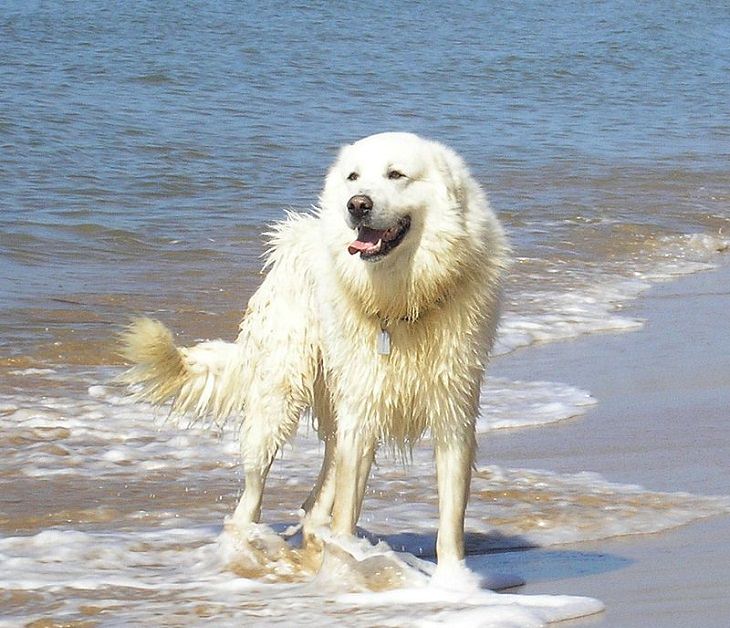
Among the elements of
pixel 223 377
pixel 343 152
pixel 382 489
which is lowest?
pixel 382 489

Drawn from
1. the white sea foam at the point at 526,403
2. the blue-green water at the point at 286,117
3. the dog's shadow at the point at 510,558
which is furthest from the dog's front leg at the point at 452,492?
the blue-green water at the point at 286,117

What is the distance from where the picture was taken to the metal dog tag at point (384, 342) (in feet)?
15.0

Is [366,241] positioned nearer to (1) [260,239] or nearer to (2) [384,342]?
(2) [384,342]

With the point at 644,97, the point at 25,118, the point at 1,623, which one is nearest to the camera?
the point at 1,623

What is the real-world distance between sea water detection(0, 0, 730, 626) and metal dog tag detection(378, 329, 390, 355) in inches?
25.3

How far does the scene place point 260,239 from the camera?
37.3ft

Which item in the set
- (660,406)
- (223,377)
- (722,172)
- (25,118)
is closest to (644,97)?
(722,172)

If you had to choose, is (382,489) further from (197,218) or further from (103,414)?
(197,218)

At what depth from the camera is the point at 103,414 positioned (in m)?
6.90

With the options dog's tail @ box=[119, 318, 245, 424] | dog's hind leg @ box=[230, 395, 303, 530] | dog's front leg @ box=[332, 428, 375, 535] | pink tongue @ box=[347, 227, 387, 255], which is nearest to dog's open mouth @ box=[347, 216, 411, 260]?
pink tongue @ box=[347, 227, 387, 255]

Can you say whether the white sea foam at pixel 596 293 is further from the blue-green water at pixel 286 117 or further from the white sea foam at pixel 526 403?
the blue-green water at pixel 286 117

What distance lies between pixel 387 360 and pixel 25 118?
12263 millimetres

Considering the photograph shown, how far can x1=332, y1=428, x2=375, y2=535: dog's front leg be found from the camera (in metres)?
4.64

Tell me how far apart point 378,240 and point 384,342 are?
14.6 inches
